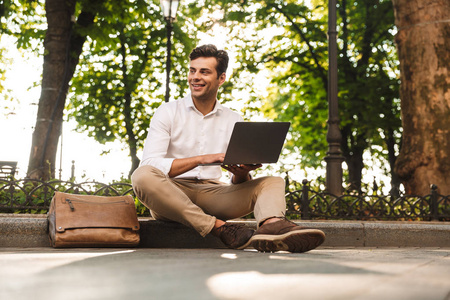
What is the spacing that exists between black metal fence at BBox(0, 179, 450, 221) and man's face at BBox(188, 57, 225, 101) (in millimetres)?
2132

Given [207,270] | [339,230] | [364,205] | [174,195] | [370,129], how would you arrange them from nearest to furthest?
[207,270], [174,195], [339,230], [364,205], [370,129]

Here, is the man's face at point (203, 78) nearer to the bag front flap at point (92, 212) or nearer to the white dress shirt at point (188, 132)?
the white dress shirt at point (188, 132)

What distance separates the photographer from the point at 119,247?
17.3 feet

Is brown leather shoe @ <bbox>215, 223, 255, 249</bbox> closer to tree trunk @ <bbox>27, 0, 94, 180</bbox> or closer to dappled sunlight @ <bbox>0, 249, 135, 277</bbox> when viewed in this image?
dappled sunlight @ <bbox>0, 249, 135, 277</bbox>

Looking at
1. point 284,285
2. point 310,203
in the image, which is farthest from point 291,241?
point 310,203

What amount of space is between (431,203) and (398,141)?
16.9 metres

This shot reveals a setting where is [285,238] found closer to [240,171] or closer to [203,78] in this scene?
[240,171]

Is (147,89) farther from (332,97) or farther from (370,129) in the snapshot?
(332,97)

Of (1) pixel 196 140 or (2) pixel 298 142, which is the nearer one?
(1) pixel 196 140

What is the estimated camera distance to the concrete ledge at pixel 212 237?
215 inches

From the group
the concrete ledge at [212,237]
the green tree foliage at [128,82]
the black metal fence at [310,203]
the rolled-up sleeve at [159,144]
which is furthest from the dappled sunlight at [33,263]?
the green tree foliage at [128,82]

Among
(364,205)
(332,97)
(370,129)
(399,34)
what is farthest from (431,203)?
(370,129)

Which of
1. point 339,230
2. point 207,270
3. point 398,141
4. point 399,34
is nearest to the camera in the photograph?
point 207,270

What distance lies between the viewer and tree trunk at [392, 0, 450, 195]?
1003cm
